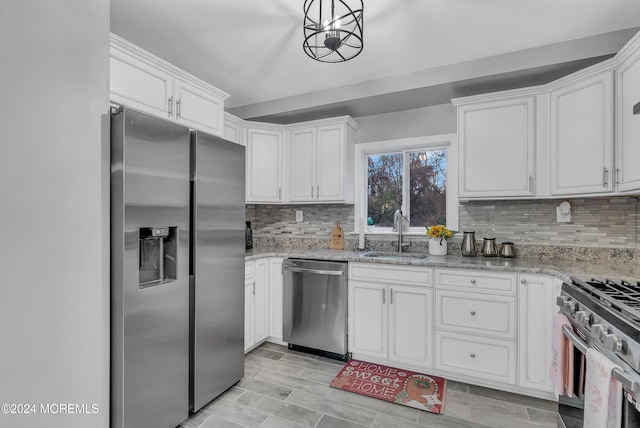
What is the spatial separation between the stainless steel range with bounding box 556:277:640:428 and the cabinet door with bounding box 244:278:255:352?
2.21 meters

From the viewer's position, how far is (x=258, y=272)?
9.32 feet

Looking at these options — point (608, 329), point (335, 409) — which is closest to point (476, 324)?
point (608, 329)

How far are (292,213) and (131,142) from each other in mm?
2346

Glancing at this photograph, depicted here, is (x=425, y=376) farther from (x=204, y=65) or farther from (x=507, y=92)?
(x=204, y=65)

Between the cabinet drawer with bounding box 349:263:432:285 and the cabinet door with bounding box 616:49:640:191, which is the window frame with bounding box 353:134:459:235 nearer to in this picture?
the cabinet drawer with bounding box 349:263:432:285

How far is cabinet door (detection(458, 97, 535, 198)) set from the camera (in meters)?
2.45

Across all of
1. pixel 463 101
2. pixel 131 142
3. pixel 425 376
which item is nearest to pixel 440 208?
pixel 463 101

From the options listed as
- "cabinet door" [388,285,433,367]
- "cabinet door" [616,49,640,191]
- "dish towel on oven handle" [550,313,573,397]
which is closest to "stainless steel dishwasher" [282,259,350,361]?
"cabinet door" [388,285,433,367]

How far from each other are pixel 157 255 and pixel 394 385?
6.24ft

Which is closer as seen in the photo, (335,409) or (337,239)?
(335,409)

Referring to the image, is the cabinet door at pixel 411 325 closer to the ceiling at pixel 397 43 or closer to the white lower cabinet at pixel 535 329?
the white lower cabinet at pixel 535 329

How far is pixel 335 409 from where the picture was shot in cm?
203

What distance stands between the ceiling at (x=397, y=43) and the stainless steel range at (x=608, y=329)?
162 cm

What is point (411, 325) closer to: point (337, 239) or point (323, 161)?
point (337, 239)
